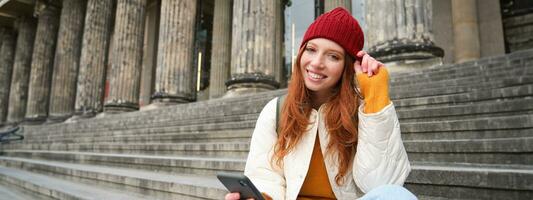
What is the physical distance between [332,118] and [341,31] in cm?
33

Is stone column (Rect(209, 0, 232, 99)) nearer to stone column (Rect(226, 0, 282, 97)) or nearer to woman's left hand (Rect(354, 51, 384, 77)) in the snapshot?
stone column (Rect(226, 0, 282, 97))

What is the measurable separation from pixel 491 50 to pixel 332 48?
1104 cm

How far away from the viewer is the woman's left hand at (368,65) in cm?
129

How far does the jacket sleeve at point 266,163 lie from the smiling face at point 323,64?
22 centimetres

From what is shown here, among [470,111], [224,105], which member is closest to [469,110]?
[470,111]

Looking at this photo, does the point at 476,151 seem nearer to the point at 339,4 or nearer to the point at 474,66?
the point at 474,66

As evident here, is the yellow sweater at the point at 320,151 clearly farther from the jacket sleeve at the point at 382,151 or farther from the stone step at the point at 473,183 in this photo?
the stone step at the point at 473,183

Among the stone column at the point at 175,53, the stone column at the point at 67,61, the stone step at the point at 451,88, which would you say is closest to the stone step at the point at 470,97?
the stone step at the point at 451,88

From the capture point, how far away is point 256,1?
898 cm

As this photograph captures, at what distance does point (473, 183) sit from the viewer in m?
2.12

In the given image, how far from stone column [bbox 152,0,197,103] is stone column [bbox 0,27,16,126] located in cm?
1735

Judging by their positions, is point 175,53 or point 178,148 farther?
point 175,53

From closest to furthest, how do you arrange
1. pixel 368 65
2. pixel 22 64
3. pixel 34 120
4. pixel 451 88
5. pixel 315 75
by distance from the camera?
pixel 368 65, pixel 315 75, pixel 451 88, pixel 34 120, pixel 22 64

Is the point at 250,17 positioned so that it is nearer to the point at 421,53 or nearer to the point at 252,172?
the point at 421,53
